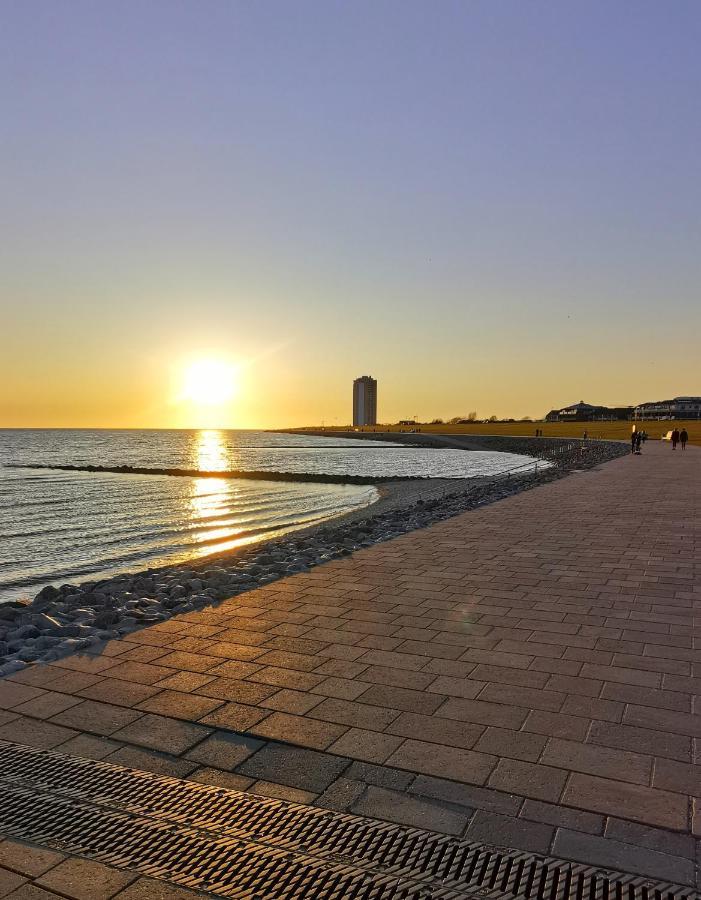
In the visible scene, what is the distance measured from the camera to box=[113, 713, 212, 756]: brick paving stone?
3510mm

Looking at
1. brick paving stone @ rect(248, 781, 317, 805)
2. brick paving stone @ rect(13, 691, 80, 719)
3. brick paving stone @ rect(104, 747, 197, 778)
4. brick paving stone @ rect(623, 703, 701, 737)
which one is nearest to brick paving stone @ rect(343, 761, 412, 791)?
brick paving stone @ rect(248, 781, 317, 805)

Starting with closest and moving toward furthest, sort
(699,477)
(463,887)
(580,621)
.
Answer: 1. (463,887)
2. (580,621)
3. (699,477)

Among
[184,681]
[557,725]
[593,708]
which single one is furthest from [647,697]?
[184,681]

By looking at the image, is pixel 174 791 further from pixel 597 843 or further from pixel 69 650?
pixel 69 650

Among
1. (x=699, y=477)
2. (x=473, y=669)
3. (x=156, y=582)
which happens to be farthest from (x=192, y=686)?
(x=699, y=477)

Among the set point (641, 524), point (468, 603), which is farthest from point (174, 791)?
point (641, 524)

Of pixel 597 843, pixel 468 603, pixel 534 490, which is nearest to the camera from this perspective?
pixel 597 843

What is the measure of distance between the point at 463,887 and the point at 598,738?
1533 mm

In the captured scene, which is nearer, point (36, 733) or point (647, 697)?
point (36, 733)

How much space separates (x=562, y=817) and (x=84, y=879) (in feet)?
6.58

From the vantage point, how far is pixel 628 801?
118 inches

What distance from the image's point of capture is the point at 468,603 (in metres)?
6.41

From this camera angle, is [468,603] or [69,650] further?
[468,603]

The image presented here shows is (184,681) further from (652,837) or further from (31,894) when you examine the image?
(652,837)
